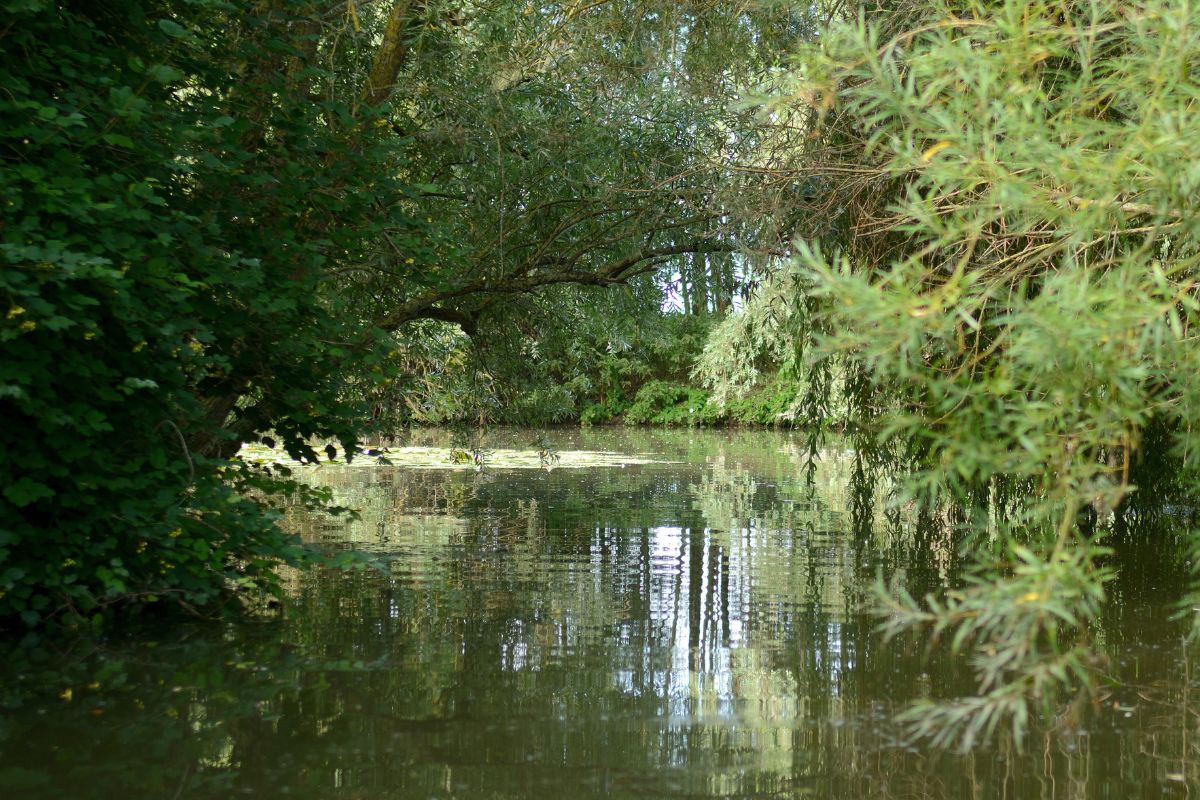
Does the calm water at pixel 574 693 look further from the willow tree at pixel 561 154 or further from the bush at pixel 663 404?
the bush at pixel 663 404

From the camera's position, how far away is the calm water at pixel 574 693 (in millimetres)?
4094

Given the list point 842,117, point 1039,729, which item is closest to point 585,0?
point 842,117

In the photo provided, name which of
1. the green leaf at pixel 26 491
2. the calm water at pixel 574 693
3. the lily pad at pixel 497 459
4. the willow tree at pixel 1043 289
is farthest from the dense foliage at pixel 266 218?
the lily pad at pixel 497 459

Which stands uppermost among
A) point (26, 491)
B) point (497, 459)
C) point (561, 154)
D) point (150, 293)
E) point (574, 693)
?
point (561, 154)

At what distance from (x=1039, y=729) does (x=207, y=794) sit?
2956mm

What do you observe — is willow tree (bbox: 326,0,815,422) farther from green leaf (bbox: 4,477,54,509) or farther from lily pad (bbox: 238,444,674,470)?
lily pad (bbox: 238,444,674,470)

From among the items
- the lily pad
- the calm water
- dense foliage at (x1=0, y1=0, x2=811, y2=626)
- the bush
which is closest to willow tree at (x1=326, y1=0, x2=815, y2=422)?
dense foliage at (x1=0, y1=0, x2=811, y2=626)

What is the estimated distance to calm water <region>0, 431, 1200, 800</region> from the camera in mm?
4094

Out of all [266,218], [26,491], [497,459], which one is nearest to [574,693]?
[26,491]

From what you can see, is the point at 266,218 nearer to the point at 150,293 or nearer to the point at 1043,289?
the point at 150,293

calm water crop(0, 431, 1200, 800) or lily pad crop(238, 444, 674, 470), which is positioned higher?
lily pad crop(238, 444, 674, 470)

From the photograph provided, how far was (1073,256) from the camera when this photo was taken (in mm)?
4062

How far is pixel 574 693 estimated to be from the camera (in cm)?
514

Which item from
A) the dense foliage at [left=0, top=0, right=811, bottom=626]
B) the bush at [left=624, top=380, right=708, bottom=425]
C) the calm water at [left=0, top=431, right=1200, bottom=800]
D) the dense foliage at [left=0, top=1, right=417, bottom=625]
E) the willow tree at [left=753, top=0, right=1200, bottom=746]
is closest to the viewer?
the willow tree at [left=753, top=0, right=1200, bottom=746]
